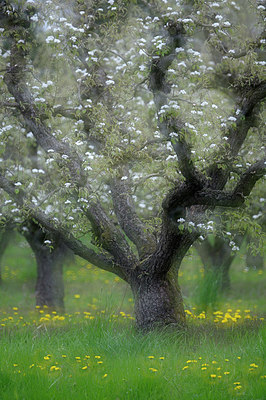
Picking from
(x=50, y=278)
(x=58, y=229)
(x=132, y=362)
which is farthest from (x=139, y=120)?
(x=50, y=278)

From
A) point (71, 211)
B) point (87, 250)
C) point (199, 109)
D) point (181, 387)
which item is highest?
point (199, 109)

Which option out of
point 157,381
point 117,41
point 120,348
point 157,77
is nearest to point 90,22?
point 117,41

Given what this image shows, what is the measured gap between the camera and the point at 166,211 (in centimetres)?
992

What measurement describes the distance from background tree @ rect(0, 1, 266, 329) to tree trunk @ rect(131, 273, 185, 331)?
2 cm

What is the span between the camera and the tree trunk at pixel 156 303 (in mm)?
10711

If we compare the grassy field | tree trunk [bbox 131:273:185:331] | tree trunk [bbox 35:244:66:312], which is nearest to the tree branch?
tree trunk [bbox 131:273:185:331]

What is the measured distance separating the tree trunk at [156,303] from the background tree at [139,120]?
0.02 meters

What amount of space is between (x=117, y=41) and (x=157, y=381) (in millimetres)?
8261

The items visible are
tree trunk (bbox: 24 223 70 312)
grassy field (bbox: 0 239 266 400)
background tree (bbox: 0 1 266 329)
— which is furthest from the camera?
Answer: tree trunk (bbox: 24 223 70 312)

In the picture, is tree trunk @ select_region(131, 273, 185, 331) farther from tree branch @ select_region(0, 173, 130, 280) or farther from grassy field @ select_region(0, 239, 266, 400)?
tree branch @ select_region(0, 173, 130, 280)

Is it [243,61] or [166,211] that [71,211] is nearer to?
[166,211]

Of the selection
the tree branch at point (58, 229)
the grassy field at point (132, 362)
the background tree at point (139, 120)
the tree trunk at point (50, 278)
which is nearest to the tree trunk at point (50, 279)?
the tree trunk at point (50, 278)

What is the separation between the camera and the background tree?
955cm

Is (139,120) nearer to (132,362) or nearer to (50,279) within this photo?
(132,362)
